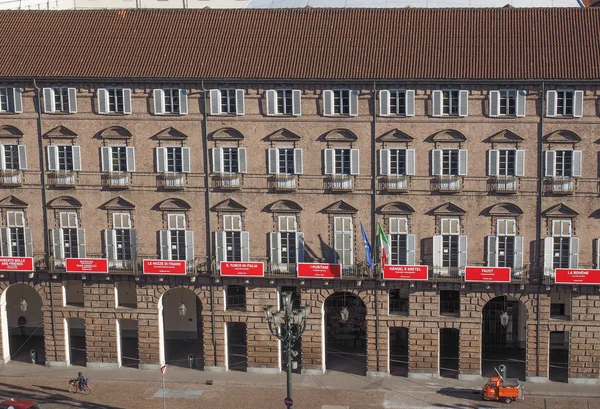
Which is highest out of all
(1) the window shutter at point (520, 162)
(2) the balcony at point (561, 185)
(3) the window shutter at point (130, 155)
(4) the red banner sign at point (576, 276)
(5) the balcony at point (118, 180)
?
(3) the window shutter at point (130, 155)

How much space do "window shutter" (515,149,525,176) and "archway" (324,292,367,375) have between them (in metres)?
16.2

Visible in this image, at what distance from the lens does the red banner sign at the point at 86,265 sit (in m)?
78.4

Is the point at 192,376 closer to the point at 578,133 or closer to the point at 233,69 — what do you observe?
the point at 233,69

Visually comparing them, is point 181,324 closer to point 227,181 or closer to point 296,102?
point 227,181

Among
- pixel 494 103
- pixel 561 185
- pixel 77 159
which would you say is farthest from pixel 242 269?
pixel 561 185

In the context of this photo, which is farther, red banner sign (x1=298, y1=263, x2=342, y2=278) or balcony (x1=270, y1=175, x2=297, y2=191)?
balcony (x1=270, y1=175, x2=297, y2=191)

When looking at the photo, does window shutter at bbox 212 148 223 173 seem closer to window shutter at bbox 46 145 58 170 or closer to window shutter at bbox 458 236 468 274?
window shutter at bbox 46 145 58 170

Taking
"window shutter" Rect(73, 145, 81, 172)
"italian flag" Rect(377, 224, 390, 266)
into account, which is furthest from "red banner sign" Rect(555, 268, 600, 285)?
"window shutter" Rect(73, 145, 81, 172)

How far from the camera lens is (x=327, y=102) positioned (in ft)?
247

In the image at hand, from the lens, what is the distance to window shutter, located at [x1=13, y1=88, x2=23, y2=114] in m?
78.2

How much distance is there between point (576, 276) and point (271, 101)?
24.4 meters

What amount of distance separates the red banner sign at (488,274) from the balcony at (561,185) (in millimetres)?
6310

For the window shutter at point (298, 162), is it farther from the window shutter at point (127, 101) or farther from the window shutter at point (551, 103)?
the window shutter at point (551, 103)

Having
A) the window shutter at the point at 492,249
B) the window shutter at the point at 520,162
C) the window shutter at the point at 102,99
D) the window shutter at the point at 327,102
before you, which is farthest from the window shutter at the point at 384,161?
the window shutter at the point at 102,99
